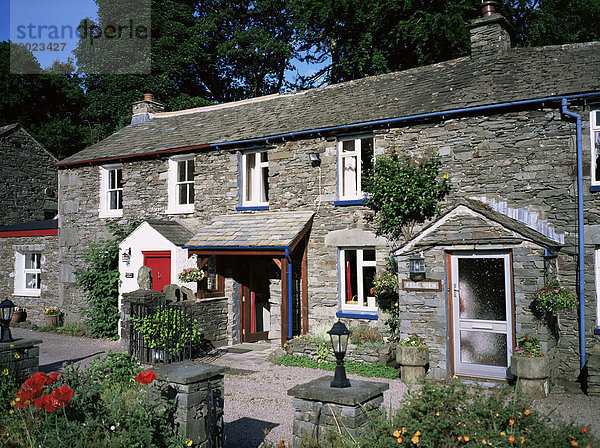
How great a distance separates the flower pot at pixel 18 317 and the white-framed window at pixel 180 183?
728 centimetres

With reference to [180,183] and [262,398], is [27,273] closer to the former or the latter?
[180,183]

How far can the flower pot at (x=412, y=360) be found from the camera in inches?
363

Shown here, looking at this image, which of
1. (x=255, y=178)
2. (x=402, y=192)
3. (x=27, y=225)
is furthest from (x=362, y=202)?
(x=27, y=225)

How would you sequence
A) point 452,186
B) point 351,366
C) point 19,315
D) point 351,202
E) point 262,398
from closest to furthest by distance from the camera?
point 262,398 → point 351,366 → point 452,186 → point 351,202 → point 19,315

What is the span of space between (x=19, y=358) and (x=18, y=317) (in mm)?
11007

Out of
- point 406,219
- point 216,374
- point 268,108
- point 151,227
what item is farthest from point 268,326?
point 216,374

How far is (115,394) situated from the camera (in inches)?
248

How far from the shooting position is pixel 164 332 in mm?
10836

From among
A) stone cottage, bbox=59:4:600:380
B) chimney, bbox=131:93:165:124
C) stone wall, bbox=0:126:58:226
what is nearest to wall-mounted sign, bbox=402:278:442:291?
stone cottage, bbox=59:4:600:380

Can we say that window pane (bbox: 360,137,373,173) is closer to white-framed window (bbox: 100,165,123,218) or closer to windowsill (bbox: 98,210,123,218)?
windowsill (bbox: 98,210,123,218)

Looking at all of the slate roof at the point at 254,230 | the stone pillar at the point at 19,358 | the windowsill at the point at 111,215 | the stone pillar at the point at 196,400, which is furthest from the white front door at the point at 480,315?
the windowsill at the point at 111,215

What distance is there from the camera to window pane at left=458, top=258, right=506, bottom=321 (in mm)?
9469

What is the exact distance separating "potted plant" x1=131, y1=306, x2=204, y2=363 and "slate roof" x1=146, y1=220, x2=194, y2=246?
2.83 meters

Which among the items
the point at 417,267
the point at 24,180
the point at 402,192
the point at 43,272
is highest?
the point at 24,180
